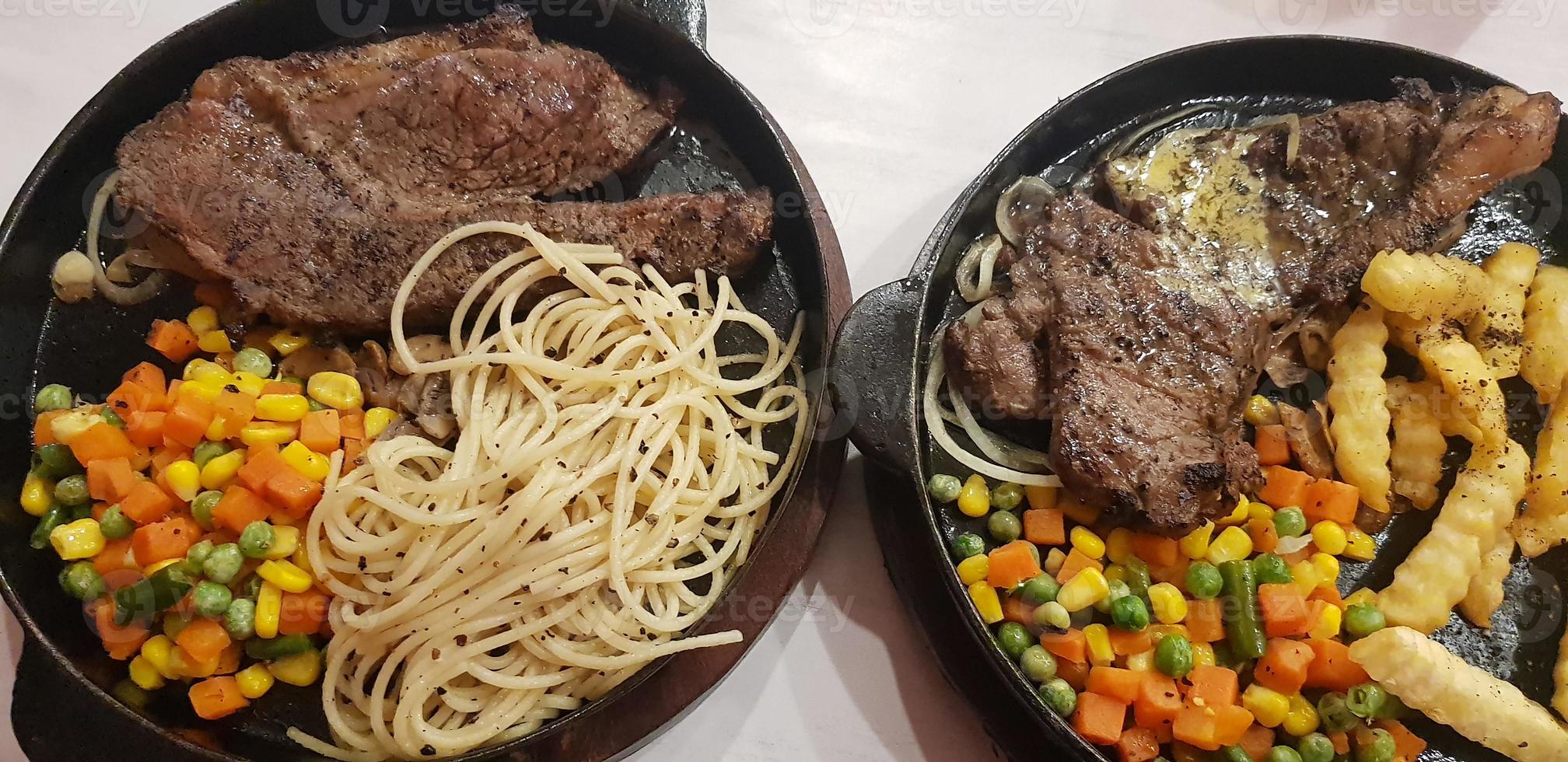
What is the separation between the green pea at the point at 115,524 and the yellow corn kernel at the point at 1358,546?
3.91 m

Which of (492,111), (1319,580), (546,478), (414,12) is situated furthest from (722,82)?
(1319,580)

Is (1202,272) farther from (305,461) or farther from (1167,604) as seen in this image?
(305,461)

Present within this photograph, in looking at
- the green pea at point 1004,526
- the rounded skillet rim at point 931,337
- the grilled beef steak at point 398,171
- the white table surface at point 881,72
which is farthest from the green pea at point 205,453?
the green pea at point 1004,526

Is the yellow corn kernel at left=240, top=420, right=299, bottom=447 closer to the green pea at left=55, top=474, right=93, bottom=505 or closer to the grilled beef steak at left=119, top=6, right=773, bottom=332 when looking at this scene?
the grilled beef steak at left=119, top=6, right=773, bottom=332

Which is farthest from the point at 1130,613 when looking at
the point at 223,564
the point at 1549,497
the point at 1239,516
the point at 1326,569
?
the point at 223,564

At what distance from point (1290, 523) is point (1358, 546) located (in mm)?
258

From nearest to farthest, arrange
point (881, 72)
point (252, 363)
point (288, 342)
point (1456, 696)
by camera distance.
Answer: point (1456, 696), point (252, 363), point (288, 342), point (881, 72)

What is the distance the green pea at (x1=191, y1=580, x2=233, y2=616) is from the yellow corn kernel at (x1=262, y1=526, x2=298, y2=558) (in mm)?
145

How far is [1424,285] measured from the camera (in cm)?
278

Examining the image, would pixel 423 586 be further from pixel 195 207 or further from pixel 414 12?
pixel 414 12

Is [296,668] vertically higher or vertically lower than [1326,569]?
lower

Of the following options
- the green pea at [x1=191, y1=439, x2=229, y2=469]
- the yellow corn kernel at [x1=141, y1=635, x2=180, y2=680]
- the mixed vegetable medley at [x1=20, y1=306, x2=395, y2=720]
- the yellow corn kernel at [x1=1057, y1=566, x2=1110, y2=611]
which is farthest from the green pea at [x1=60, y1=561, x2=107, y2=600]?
the yellow corn kernel at [x1=1057, y1=566, x2=1110, y2=611]

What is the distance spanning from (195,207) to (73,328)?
0.62 metres

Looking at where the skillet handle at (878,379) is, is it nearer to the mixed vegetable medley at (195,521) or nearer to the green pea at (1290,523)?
the green pea at (1290,523)
